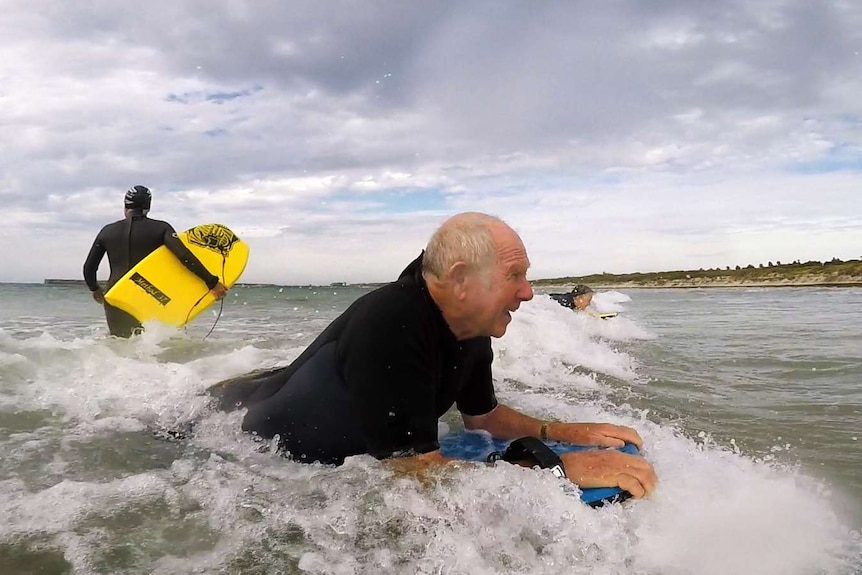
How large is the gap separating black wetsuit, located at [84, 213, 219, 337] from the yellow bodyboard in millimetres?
100

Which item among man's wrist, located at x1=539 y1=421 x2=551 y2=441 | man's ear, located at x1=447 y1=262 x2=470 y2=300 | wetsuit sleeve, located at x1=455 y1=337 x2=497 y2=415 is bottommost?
man's wrist, located at x1=539 y1=421 x2=551 y2=441

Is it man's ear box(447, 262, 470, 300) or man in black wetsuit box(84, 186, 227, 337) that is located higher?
man in black wetsuit box(84, 186, 227, 337)

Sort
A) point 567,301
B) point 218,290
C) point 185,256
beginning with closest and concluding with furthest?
1. point 185,256
2. point 218,290
3. point 567,301

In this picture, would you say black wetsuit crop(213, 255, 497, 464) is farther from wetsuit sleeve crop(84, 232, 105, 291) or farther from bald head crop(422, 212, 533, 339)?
wetsuit sleeve crop(84, 232, 105, 291)

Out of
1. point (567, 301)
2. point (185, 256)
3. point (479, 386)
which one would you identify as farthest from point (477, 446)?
point (567, 301)

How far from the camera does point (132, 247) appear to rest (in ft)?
24.2

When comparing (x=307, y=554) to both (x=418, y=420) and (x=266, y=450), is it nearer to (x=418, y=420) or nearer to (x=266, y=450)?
(x=418, y=420)

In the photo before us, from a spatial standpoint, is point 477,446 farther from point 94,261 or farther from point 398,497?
point 94,261

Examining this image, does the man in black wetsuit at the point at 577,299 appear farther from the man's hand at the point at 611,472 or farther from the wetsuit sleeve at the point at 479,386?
the man's hand at the point at 611,472

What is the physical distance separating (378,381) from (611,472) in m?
1.05

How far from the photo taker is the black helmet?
7363 millimetres

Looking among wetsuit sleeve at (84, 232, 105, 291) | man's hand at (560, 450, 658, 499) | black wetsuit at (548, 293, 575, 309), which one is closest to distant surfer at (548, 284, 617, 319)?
black wetsuit at (548, 293, 575, 309)

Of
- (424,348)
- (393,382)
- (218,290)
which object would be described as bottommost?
(393,382)

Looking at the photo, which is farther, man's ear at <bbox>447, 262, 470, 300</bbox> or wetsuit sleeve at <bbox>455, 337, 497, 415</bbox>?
wetsuit sleeve at <bbox>455, 337, 497, 415</bbox>
